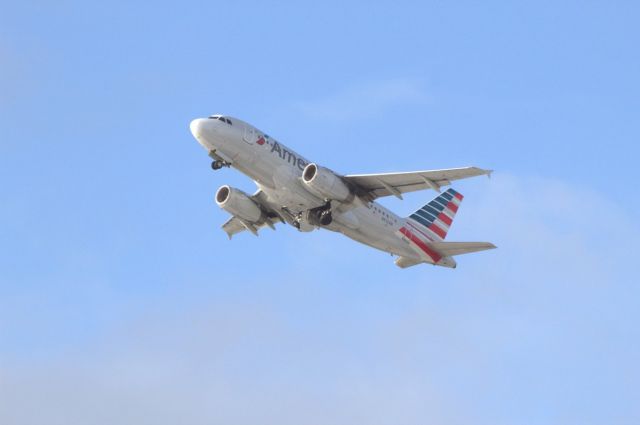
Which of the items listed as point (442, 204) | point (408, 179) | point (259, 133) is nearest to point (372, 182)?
point (408, 179)

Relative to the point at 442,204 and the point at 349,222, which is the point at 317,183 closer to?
the point at 349,222

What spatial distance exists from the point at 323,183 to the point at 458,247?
9.00 metres

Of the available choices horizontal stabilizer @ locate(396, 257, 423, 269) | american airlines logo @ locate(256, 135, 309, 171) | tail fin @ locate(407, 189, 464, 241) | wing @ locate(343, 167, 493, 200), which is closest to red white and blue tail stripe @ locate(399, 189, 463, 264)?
tail fin @ locate(407, 189, 464, 241)

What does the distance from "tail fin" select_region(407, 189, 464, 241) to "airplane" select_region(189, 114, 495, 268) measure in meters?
1.72

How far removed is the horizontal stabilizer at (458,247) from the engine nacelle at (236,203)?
9.38 m

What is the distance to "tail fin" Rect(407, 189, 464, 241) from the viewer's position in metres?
65.8

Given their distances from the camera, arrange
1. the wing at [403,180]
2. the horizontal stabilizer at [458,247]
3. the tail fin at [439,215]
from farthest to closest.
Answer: the tail fin at [439,215] → the horizontal stabilizer at [458,247] → the wing at [403,180]

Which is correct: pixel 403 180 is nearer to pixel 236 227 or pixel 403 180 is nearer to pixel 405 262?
pixel 405 262


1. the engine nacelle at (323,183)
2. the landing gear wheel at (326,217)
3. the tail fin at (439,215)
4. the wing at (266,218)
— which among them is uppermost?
the tail fin at (439,215)

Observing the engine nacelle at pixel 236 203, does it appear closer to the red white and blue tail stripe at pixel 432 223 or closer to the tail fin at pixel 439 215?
the red white and blue tail stripe at pixel 432 223

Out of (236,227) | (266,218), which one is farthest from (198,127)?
(236,227)

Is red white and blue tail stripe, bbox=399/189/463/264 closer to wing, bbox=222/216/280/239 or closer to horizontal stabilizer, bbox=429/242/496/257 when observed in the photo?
horizontal stabilizer, bbox=429/242/496/257

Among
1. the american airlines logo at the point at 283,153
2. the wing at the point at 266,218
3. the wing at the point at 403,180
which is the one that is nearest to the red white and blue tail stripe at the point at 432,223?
the wing at the point at 403,180

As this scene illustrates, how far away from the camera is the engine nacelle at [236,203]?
60812 mm
